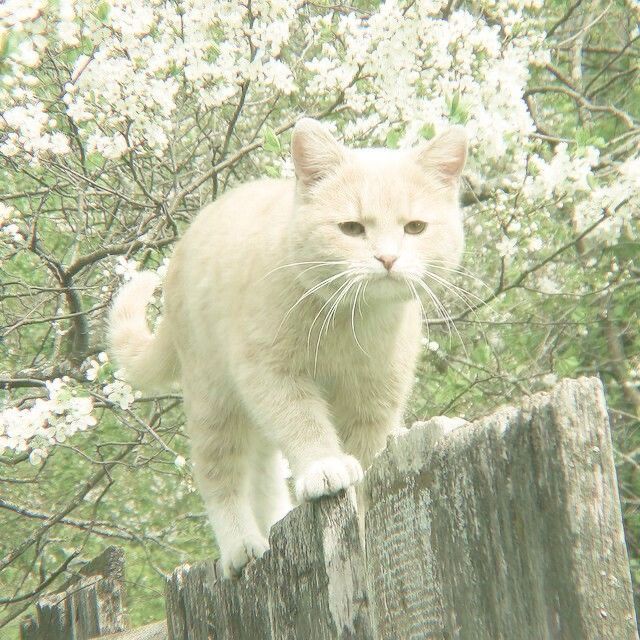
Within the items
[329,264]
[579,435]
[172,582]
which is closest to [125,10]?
[329,264]

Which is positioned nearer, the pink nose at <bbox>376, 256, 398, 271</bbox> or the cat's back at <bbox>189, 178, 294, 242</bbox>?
the pink nose at <bbox>376, 256, 398, 271</bbox>

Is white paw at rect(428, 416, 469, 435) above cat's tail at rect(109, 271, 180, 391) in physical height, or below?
A: below

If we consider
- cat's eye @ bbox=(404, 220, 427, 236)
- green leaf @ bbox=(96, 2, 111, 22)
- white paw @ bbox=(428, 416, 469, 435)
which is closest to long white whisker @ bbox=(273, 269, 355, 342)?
cat's eye @ bbox=(404, 220, 427, 236)

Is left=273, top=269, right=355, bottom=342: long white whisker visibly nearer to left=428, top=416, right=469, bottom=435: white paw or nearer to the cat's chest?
the cat's chest

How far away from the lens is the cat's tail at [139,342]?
11.5 feet

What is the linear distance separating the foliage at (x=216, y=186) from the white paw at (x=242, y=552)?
0.66 meters

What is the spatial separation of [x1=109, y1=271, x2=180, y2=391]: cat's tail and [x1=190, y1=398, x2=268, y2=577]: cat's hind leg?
0.37 meters

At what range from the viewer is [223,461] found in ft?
10.3

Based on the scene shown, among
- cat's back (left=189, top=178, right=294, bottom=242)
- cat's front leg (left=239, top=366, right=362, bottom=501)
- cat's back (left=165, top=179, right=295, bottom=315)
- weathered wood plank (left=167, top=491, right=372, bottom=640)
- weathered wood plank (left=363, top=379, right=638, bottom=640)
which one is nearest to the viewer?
weathered wood plank (left=363, top=379, right=638, bottom=640)

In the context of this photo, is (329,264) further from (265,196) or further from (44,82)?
(44,82)

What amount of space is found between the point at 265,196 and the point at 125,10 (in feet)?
3.98

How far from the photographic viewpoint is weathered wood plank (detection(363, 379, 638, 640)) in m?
1.05

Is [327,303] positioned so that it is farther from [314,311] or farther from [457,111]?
[457,111]

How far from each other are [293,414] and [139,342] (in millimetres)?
1216
